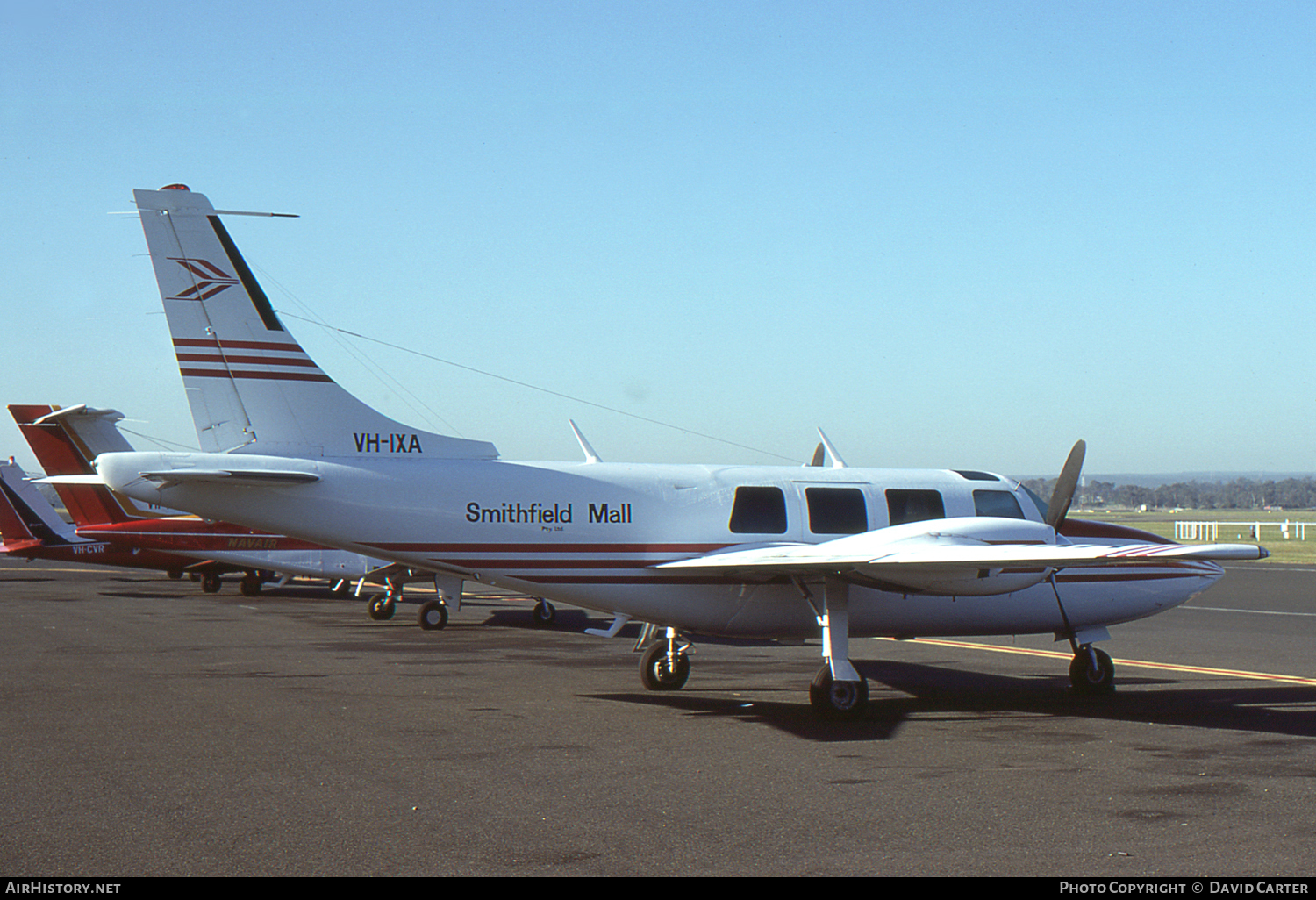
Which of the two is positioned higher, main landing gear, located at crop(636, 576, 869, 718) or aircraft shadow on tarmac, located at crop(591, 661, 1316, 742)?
main landing gear, located at crop(636, 576, 869, 718)

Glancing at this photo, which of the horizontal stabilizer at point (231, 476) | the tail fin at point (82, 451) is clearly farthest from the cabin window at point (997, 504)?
the tail fin at point (82, 451)

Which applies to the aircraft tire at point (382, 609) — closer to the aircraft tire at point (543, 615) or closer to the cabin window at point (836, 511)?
the aircraft tire at point (543, 615)

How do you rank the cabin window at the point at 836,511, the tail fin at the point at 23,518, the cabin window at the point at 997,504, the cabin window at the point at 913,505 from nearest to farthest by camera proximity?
the cabin window at the point at 836,511 → the cabin window at the point at 913,505 → the cabin window at the point at 997,504 → the tail fin at the point at 23,518

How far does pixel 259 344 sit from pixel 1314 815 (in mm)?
10434

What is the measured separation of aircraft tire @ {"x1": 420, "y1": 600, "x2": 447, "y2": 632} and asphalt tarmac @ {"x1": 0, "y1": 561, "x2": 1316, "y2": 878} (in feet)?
13.2

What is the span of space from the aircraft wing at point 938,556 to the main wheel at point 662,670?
1.55m

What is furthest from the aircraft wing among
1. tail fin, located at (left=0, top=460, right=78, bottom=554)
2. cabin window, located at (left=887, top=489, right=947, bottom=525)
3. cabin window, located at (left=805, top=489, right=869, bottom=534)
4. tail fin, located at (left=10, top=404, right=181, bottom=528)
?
tail fin, located at (left=0, top=460, right=78, bottom=554)

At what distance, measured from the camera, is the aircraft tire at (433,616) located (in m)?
22.7

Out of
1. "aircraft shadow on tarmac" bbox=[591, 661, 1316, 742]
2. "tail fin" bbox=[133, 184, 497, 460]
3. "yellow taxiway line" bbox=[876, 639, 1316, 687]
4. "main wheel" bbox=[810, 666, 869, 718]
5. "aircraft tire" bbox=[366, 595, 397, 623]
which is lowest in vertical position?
"aircraft tire" bbox=[366, 595, 397, 623]

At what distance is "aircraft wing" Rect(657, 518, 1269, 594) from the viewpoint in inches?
453

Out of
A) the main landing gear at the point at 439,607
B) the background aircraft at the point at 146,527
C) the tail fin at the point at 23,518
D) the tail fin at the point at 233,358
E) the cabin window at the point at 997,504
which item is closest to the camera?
the tail fin at the point at 233,358

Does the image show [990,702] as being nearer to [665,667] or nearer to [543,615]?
[665,667]

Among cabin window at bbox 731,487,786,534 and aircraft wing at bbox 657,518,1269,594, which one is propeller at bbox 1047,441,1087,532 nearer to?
aircraft wing at bbox 657,518,1269,594

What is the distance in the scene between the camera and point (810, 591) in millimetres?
13133
